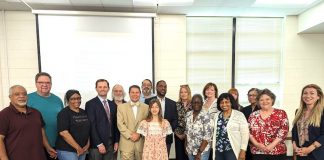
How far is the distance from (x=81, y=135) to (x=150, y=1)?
248cm

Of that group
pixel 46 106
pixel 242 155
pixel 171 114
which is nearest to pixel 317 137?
pixel 242 155

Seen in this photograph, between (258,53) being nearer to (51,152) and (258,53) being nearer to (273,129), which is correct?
(273,129)

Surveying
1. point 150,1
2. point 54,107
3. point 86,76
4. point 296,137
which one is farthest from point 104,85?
point 296,137

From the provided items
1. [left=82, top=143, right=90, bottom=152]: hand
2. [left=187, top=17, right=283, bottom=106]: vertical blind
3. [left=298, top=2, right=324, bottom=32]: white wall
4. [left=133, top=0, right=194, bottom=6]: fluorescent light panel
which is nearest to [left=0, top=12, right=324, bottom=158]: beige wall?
[left=298, top=2, right=324, bottom=32]: white wall

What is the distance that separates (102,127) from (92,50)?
75.3 inches

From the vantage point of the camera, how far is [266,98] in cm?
240

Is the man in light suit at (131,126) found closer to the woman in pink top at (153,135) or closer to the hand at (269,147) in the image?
the woman in pink top at (153,135)

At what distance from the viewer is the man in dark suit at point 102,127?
2609mm

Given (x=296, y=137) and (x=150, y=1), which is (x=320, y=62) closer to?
(x=296, y=137)

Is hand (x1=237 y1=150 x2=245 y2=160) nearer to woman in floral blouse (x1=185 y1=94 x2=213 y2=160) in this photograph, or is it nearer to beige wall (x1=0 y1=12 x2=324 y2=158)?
woman in floral blouse (x1=185 y1=94 x2=213 y2=160)

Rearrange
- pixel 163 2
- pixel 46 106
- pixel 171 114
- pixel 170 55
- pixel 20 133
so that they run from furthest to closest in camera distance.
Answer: pixel 170 55, pixel 163 2, pixel 171 114, pixel 46 106, pixel 20 133

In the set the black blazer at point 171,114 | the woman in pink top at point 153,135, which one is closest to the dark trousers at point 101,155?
the woman in pink top at point 153,135

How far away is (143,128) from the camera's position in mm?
2588

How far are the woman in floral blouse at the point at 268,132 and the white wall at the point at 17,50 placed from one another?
3.94 metres
